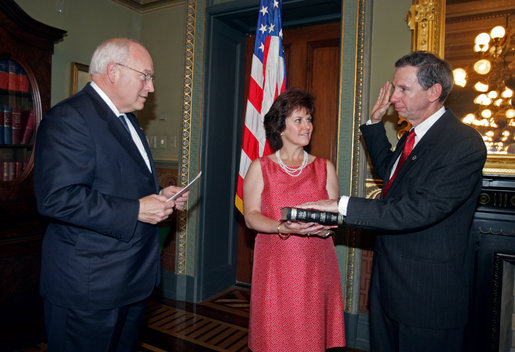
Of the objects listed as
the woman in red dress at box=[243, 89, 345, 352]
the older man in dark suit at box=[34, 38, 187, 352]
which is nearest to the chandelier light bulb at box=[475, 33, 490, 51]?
the woman in red dress at box=[243, 89, 345, 352]

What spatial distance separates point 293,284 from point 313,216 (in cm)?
50

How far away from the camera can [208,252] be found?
12.0ft

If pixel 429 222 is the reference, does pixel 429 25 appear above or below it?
above

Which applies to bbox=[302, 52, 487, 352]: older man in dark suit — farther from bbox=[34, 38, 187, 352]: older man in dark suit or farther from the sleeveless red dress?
Result: bbox=[34, 38, 187, 352]: older man in dark suit

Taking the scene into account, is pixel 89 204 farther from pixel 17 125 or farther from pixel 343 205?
pixel 17 125

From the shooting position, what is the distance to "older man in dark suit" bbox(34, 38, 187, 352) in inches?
51.3

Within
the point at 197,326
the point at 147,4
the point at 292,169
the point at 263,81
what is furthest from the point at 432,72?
the point at 147,4

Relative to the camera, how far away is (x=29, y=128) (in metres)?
2.91

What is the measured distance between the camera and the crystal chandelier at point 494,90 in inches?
89.0

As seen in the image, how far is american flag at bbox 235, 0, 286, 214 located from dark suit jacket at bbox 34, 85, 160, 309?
→ 142 cm

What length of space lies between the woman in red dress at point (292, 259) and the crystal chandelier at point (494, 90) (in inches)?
45.1

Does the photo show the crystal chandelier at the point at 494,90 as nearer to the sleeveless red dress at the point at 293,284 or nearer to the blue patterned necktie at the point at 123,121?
the sleeveless red dress at the point at 293,284

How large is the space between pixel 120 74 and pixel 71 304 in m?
0.93

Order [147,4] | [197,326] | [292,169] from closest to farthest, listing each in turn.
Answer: [292,169] → [197,326] → [147,4]
